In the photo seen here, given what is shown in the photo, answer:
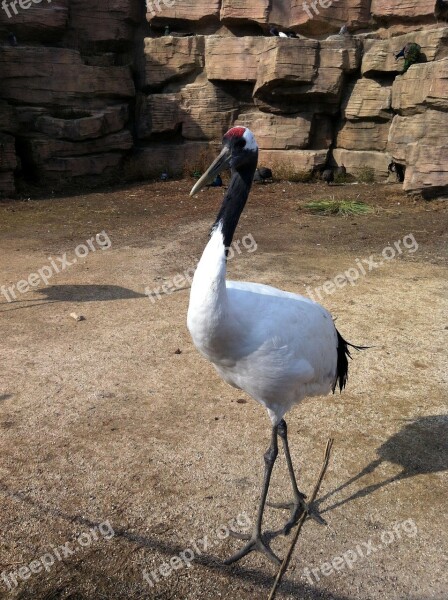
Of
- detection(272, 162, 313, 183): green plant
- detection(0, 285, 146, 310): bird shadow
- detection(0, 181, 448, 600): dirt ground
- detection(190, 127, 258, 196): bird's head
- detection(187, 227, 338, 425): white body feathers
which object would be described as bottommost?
detection(272, 162, 313, 183): green plant

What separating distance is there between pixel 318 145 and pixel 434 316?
9522 mm

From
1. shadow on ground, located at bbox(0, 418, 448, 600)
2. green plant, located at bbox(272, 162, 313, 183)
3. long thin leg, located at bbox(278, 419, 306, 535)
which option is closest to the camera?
shadow on ground, located at bbox(0, 418, 448, 600)

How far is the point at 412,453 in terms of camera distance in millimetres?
3814

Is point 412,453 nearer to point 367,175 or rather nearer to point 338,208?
point 338,208

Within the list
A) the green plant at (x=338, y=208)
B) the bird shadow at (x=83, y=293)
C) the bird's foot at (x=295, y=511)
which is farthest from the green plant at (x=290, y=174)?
the bird's foot at (x=295, y=511)

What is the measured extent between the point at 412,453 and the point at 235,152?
8.13ft

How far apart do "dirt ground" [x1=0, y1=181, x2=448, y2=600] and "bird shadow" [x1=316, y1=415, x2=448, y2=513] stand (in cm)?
1

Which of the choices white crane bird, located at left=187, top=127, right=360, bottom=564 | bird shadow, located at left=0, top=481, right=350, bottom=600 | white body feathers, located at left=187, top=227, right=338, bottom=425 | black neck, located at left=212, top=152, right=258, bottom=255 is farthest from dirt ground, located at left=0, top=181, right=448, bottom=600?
black neck, located at left=212, top=152, right=258, bottom=255

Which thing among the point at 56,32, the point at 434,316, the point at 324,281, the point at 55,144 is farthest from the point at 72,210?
the point at 434,316

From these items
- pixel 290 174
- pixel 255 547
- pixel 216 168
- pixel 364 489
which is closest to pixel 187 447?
pixel 255 547

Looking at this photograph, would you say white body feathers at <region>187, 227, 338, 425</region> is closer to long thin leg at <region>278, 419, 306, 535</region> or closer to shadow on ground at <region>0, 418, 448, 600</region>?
long thin leg at <region>278, 419, 306, 535</region>

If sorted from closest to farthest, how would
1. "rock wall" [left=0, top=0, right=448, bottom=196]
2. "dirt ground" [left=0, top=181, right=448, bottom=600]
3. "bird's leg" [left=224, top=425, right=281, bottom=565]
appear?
1. "dirt ground" [left=0, top=181, right=448, bottom=600]
2. "bird's leg" [left=224, top=425, right=281, bottom=565]
3. "rock wall" [left=0, top=0, right=448, bottom=196]

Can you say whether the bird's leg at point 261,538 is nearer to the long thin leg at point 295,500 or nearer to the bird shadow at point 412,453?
the long thin leg at point 295,500

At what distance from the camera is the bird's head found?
2891mm
